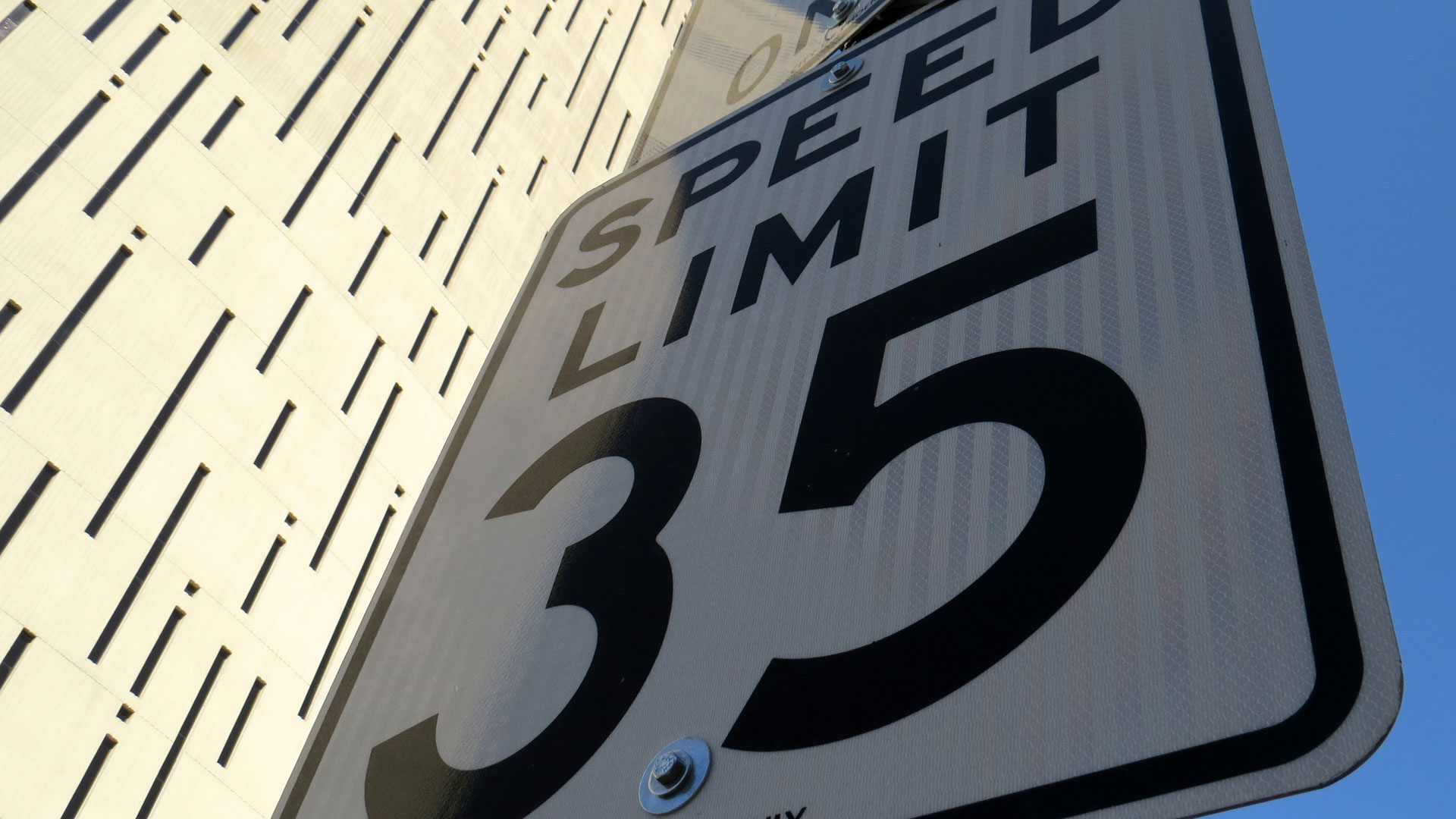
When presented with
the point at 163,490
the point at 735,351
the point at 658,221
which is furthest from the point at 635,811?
the point at 163,490

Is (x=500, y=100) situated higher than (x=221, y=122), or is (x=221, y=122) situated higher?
(x=500, y=100)

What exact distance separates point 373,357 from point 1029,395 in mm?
20525

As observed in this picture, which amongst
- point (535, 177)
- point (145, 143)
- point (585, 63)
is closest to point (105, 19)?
Answer: point (145, 143)

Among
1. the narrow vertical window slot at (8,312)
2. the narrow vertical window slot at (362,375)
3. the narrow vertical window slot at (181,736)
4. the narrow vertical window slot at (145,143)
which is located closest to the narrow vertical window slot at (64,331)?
the narrow vertical window slot at (8,312)

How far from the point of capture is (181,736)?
15.2 meters

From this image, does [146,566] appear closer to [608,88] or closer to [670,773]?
[670,773]

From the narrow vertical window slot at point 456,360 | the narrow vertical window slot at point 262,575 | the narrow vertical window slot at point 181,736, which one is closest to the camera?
the narrow vertical window slot at point 181,736

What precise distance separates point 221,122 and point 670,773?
66.8ft

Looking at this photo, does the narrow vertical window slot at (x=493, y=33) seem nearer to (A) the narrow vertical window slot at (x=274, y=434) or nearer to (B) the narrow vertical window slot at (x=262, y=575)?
(A) the narrow vertical window slot at (x=274, y=434)

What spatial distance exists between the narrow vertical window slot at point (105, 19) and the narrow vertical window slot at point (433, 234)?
686cm

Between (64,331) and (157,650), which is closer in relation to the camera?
(64,331)

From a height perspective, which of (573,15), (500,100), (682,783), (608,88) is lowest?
(682,783)

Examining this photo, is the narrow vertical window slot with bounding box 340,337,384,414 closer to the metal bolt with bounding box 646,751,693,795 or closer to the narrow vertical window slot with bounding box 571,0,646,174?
the narrow vertical window slot with bounding box 571,0,646,174

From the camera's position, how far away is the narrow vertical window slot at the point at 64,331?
13891 millimetres
